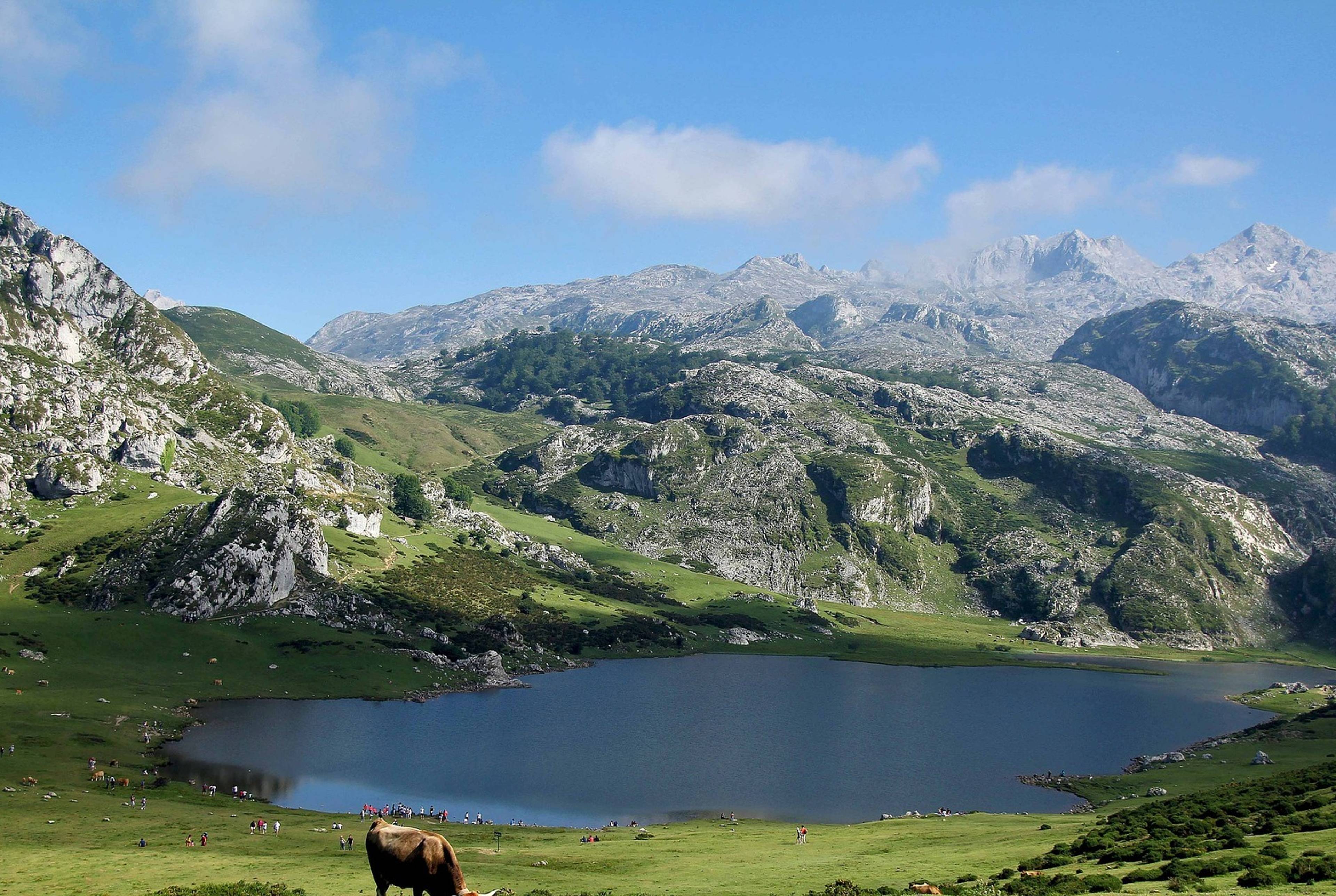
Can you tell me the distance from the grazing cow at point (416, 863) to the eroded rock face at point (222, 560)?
146 meters

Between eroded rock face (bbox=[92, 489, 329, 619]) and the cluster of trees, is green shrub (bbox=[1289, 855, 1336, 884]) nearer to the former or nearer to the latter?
the cluster of trees

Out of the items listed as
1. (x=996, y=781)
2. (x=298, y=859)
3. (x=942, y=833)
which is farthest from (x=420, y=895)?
(x=996, y=781)

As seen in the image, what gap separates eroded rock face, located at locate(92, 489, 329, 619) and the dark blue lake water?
35.8 metres

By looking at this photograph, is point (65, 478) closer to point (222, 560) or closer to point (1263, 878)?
point (222, 560)

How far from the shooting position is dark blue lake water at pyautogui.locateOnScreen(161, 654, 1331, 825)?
96.8 metres

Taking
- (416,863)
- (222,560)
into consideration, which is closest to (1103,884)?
(416,863)

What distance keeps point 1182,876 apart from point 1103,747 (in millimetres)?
117964

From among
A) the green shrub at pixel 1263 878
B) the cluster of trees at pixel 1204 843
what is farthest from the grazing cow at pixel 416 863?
the green shrub at pixel 1263 878

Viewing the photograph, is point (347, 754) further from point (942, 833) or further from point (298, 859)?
point (942, 833)

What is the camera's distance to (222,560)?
16338cm

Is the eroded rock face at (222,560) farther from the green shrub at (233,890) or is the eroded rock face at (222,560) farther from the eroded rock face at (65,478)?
the green shrub at (233,890)

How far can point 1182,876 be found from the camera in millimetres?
35750

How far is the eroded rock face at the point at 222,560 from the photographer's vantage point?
158000mm

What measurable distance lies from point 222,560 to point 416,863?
6027 inches
